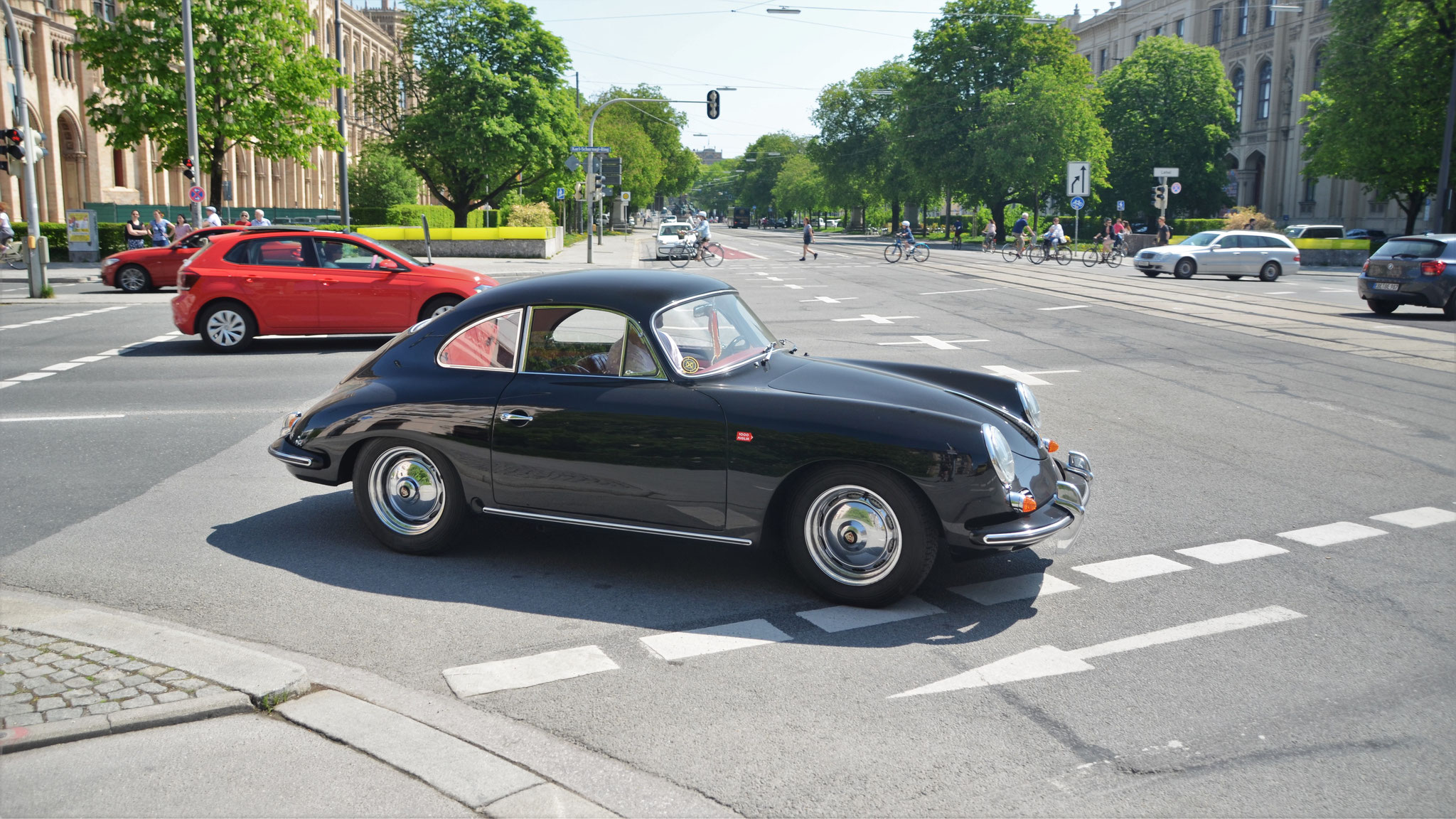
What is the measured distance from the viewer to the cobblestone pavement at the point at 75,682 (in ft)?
12.5

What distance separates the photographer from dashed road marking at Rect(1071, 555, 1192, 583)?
5590 millimetres

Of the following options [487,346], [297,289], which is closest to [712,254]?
[297,289]

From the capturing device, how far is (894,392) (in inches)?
210

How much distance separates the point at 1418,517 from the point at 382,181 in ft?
188

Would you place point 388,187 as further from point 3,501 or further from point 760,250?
point 3,501

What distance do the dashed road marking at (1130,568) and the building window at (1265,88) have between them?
77.3 m

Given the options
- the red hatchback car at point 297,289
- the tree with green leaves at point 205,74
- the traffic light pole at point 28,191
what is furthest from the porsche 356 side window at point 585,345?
the tree with green leaves at point 205,74

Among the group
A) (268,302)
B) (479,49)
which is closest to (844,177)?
(479,49)

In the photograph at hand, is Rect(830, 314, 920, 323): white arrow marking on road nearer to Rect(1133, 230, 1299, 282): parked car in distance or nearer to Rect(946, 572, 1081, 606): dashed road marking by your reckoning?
Rect(946, 572, 1081, 606): dashed road marking

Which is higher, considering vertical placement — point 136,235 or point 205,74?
point 205,74

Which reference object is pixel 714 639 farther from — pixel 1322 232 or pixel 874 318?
pixel 1322 232

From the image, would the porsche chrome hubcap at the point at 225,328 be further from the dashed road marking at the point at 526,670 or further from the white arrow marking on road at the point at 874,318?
the dashed road marking at the point at 526,670

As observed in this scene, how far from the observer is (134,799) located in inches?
131

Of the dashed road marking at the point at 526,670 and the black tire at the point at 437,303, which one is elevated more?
the black tire at the point at 437,303
